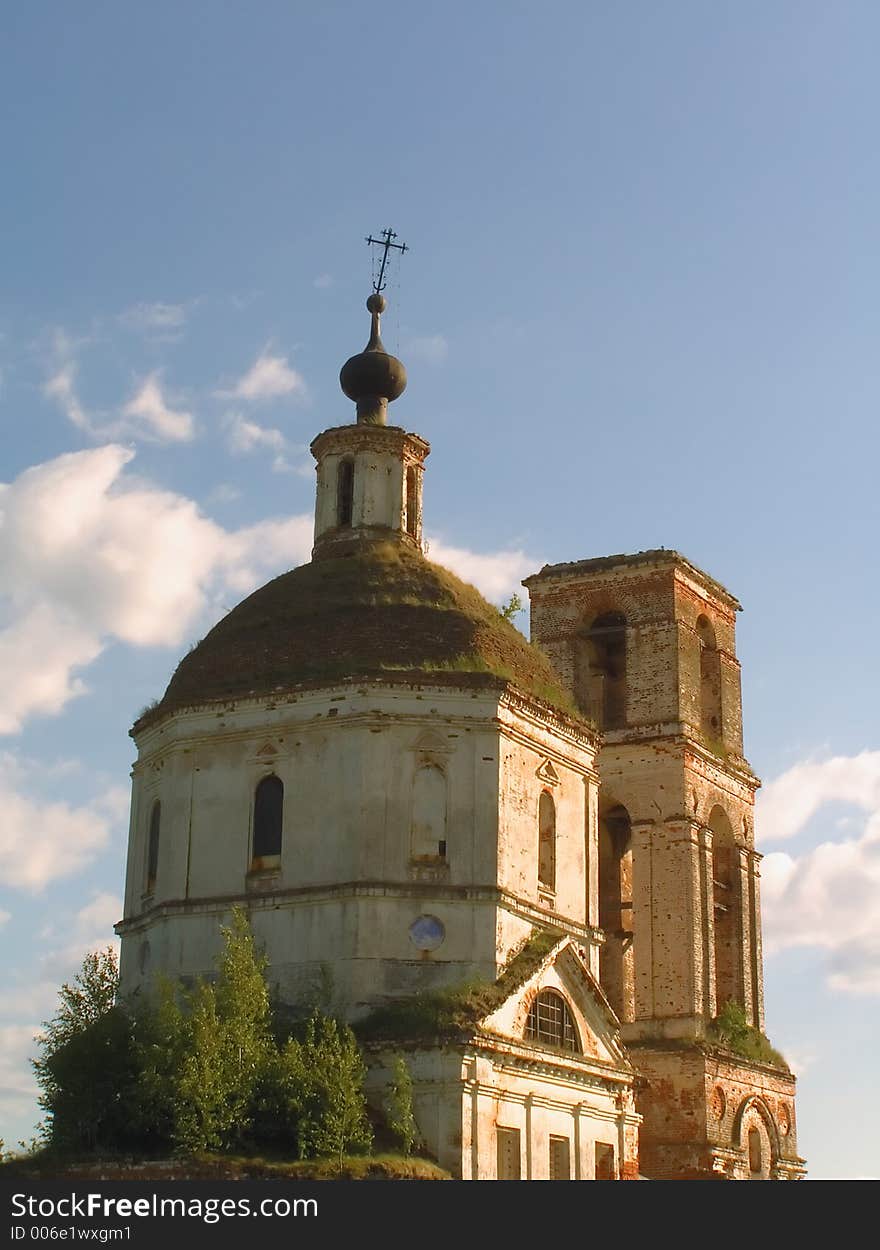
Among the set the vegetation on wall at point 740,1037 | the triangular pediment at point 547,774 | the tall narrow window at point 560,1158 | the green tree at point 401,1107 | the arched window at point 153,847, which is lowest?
the tall narrow window at point 560,1158

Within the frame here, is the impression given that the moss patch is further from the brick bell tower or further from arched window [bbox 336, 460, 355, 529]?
arched window [bbox 336, 460, 355, 529]

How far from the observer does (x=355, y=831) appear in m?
24.2

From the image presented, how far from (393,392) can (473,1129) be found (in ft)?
41.2

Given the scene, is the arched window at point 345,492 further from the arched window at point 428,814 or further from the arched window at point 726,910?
the arched window at point 726,910

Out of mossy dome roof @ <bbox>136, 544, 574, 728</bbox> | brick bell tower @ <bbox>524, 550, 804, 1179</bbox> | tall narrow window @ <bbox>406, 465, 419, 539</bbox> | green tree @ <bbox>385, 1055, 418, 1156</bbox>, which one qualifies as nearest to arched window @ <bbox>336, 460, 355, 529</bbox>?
tall narrow window @ <bbox>406, 465, 419, 539</bbox>

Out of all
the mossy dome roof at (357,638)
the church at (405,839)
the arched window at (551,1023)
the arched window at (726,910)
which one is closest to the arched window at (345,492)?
the church at (405,839)

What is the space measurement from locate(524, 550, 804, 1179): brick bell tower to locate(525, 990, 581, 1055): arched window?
6.19 m

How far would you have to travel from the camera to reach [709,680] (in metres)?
34.7

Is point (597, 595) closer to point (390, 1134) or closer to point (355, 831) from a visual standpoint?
point (355, 831)

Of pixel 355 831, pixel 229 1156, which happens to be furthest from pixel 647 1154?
pixel 229 1156

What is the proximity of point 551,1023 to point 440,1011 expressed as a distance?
2.20 meters

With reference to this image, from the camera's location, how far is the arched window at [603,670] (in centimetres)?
3378

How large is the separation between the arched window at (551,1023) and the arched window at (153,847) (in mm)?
5617

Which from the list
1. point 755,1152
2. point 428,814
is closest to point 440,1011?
point 428,814
